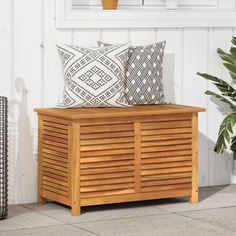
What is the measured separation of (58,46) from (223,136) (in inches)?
46.4

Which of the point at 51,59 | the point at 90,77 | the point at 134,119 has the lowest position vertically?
the point at 134,119

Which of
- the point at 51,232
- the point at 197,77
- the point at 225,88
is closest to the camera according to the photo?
the point at 51,232

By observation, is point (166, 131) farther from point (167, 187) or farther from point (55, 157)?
point (55, 157)

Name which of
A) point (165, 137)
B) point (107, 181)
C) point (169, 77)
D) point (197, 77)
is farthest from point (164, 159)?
point (197, 77)

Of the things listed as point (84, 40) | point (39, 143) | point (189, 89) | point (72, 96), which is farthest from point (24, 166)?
point (189, 89)

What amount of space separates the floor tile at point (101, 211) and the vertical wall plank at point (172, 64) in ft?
2.71

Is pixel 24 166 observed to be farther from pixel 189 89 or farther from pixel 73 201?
pixel 189 89

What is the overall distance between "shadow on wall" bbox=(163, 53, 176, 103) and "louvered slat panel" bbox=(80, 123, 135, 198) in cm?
75

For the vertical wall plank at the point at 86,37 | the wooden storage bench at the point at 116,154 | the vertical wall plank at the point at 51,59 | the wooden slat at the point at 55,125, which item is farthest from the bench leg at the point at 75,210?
the vertical wall plank at the point at 86,37

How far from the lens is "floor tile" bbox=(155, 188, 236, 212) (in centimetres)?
484

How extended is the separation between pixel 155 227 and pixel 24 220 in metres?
0.73

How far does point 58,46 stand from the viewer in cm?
488

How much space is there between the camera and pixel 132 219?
177 inches

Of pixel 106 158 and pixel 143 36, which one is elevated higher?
pixel 143 36
